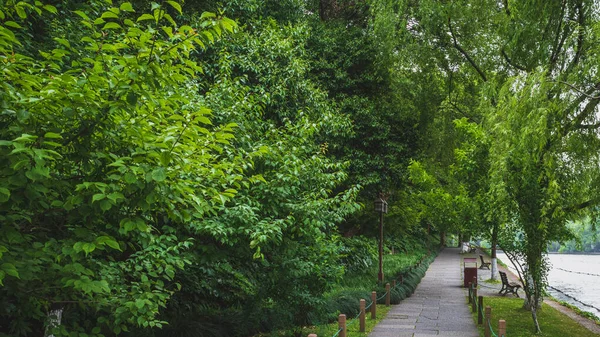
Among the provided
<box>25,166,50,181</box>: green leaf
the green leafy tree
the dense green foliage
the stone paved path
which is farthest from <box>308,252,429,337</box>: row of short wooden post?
<box>25,166,50,181</box>: green leaf

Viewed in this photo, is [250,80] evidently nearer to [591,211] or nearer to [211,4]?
[211,4]

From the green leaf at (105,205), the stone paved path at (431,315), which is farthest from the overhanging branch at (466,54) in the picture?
the green leaf at (105,205)

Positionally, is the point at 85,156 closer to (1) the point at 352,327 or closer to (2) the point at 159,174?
(2) the point at 159,174

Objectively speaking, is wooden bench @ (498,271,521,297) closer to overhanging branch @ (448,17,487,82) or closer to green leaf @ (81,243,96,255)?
overhanging branch @ (448,17,487,82)

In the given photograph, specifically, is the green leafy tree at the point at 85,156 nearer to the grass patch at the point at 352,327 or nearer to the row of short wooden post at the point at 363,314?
the row of short wooden post at the point at 363,314

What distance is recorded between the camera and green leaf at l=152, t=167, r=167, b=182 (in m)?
3.91

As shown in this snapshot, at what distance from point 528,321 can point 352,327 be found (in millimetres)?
5466

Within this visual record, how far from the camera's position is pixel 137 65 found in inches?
168

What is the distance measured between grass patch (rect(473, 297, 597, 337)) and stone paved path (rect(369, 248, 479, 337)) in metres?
0.62

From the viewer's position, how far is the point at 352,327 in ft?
46.5

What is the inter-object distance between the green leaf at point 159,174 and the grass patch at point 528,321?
11.4m

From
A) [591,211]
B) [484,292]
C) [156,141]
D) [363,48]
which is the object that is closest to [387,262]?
[484,292]

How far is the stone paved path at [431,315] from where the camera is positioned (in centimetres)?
1355

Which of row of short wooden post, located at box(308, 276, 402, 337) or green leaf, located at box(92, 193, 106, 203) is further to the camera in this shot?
row of short wooden post, located at box(308, 276, 402, 337)
